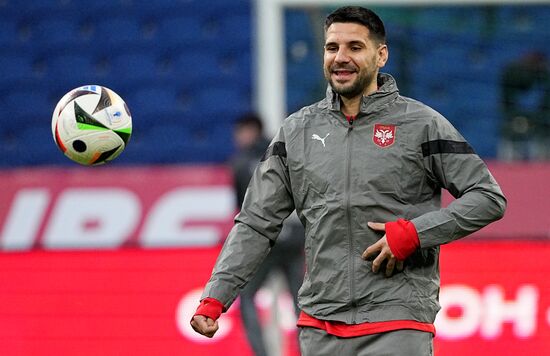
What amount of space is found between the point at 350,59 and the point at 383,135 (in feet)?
0.84

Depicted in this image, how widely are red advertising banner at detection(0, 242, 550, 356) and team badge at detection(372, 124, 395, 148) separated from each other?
3.26m

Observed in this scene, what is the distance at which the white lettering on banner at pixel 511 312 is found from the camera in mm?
6449

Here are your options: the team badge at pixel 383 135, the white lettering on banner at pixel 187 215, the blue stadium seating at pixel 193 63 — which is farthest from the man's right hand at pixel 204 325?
the blue stadium seating at pixel 193 63

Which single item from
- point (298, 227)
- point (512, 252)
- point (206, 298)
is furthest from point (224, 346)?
point (206, 298)

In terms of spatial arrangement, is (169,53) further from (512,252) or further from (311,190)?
(311,190)

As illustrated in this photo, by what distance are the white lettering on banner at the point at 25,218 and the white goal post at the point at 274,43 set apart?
1739 millimetres

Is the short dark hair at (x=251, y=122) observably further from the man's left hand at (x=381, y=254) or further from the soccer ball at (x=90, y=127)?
the man's left hand at (x=381, y=254)

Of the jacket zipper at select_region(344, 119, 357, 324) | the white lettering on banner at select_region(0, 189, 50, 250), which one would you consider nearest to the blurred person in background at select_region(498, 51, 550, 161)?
the white lettering on banner at select_region(0, 189, 50, 250)

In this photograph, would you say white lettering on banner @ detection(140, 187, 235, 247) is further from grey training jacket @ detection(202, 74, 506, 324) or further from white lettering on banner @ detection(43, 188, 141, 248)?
grey training jacket @ detection(202, 74, 506, 324)

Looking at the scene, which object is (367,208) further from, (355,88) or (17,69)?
(17,69)

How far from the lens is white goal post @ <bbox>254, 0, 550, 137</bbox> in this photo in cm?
830

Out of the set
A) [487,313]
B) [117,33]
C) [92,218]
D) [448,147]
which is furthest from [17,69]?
[448,147]

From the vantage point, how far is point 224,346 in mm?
6719

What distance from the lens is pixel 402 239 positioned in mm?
3260
